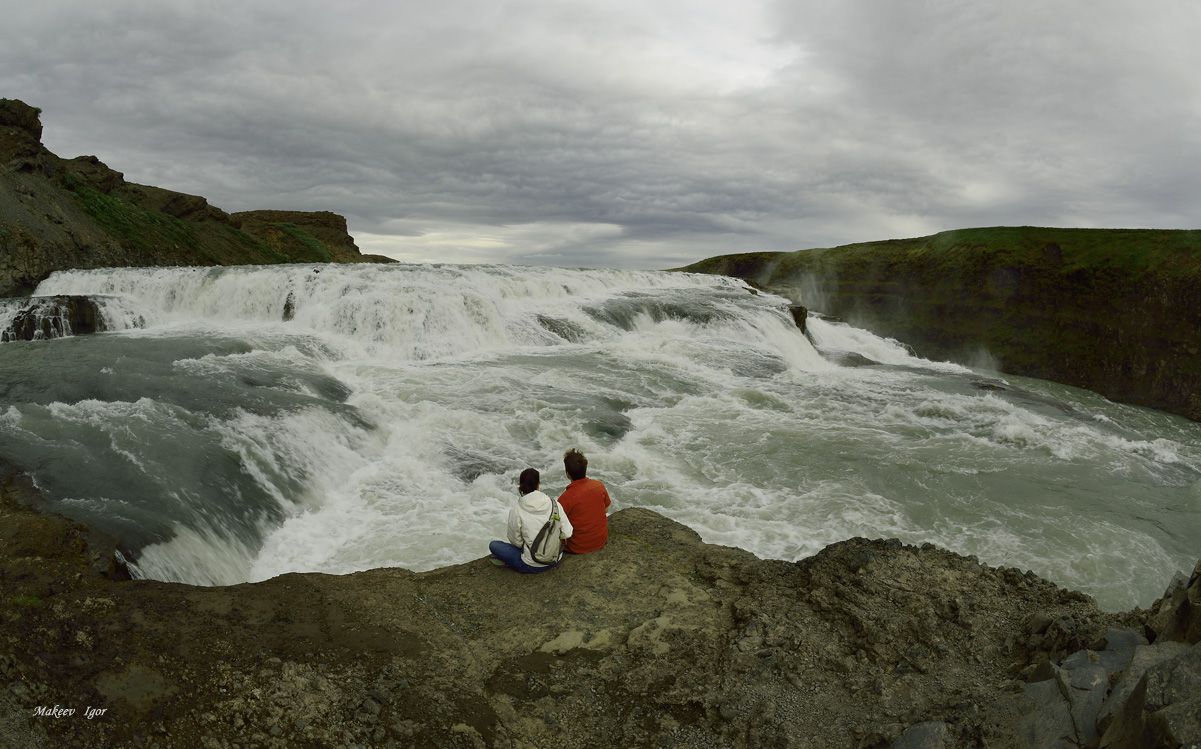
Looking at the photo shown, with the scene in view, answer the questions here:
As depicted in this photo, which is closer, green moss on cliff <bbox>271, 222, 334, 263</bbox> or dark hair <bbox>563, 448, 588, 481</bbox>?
dark hair <bbox>563, 448, 588, 481</bbox>

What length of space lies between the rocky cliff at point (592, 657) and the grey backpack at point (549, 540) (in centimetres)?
21

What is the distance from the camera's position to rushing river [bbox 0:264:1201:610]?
23.2 feet

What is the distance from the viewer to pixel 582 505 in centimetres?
527

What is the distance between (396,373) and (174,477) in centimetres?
799

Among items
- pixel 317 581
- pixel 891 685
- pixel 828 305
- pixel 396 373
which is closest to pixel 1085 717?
pixel 891 685

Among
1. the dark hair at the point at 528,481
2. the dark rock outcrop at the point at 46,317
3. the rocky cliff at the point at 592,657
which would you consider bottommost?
the rocky cliff at the point at 592,657

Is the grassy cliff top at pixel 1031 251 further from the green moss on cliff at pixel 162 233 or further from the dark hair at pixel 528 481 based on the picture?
the green moss on cliff at pixel 162 233

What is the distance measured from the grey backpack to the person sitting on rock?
0.77 ft

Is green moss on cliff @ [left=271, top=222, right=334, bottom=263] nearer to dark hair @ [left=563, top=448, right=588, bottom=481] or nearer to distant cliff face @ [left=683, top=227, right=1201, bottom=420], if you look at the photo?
distant cliff face @ [left=683, top=227, right=1201, bottom=420]

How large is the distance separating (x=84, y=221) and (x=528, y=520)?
32149 mm

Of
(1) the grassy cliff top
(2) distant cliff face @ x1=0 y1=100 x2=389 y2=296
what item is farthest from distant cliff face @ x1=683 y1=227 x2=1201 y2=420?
(2) distant cliff face @ x1=0 y1=100 x2=389 y2=296

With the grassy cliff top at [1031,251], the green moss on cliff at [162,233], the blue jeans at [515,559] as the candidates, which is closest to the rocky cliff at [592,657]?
the blue jeans at [515,559]

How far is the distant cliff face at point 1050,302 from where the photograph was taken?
2658 cm

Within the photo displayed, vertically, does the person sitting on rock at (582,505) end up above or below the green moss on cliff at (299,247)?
below
